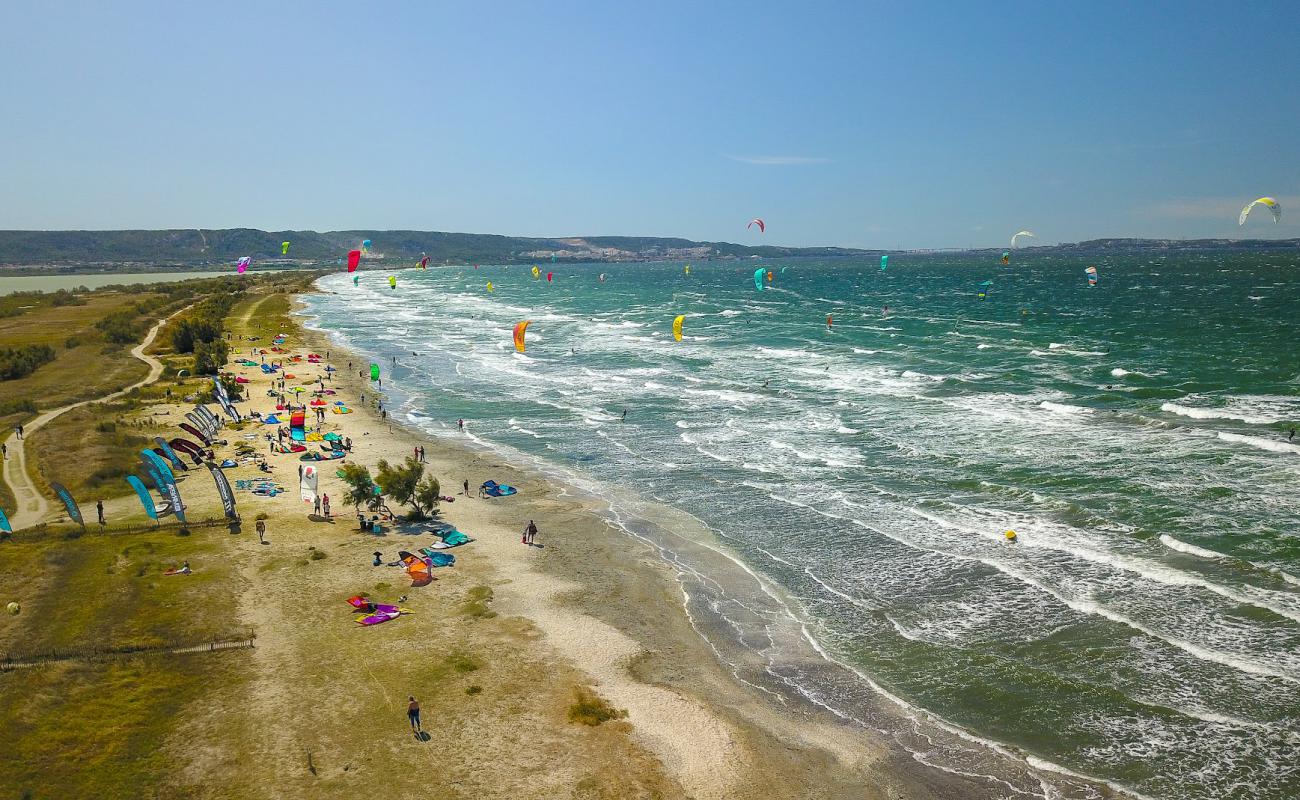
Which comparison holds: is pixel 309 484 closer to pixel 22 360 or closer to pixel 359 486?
pixel 359 486

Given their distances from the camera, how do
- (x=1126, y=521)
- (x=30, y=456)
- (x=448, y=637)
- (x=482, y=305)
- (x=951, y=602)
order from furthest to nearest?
(x=482, y=305)
(x=30, y=456)
(x=1126, y=521)
(x=951, y=602)
(x=448, y=637)

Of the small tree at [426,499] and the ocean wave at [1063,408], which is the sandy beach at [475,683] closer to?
the small tree at [426,499]

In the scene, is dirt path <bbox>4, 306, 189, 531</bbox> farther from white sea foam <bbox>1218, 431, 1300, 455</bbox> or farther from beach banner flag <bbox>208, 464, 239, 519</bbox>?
white sea foam <bbox>1218, 431, 1300, 455</bbox>

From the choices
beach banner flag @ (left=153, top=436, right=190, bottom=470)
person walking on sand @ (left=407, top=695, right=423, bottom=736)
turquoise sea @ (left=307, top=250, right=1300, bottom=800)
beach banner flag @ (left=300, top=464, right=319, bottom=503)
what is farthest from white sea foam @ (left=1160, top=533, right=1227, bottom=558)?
beach banner flag @ (left=153, top=436, right=190, bottom=470)

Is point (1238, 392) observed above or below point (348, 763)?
above

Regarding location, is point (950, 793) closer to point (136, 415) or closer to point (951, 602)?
point (951, 602)

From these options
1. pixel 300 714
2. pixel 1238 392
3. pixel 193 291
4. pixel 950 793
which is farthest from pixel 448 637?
pixel 193 291

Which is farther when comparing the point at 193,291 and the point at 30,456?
the point at 193,291

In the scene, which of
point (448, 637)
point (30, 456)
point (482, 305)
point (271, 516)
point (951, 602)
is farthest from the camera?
point (482, 305)
